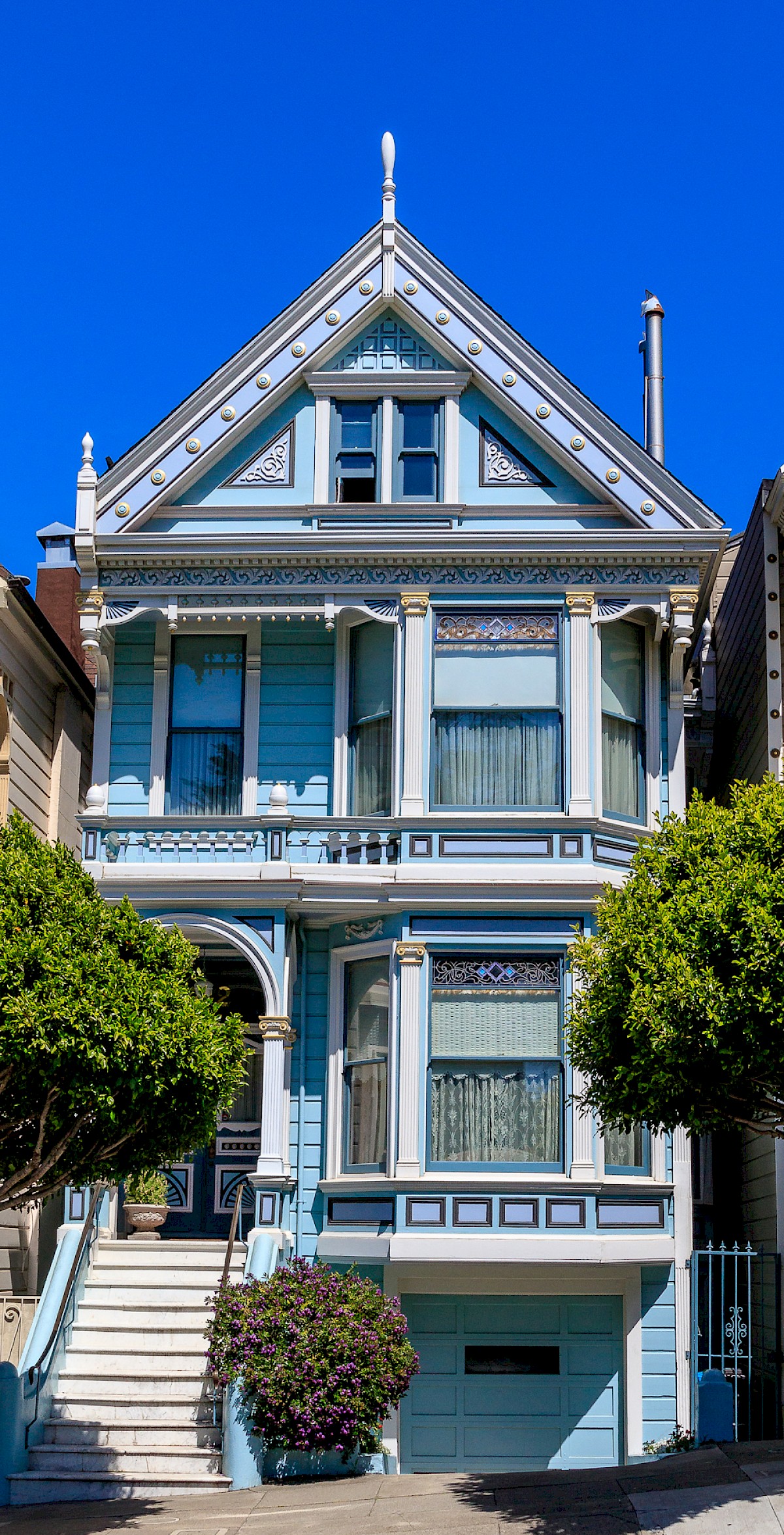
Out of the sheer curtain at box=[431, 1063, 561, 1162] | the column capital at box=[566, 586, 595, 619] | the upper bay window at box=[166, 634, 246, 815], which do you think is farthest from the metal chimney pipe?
the sheer curtain at box=[431, 1063, 561, 1162]

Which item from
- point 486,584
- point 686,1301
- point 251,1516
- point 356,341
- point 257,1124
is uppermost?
point 356,341

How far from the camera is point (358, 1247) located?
679 inches

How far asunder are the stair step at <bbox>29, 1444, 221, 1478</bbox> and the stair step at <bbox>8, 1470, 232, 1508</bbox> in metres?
0.16

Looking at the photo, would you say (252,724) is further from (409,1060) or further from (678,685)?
(678,685)

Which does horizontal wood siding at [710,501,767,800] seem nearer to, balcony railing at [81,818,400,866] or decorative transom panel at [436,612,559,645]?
decorative transom panel at [436,612,559,645]

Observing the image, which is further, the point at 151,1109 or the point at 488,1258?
the point at 488,1258

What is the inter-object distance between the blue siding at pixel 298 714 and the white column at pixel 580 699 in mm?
2695

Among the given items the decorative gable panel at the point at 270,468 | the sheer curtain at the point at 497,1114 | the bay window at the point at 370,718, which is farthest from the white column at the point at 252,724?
the sheer curtain at the point at 497,1114

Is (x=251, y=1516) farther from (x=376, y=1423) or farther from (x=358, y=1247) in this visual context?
(x=358, y=1247)

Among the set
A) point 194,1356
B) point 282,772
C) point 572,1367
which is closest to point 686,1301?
point 572,1367

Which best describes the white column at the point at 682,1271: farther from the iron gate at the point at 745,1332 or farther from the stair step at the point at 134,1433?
the stair step at the point at 134,1433

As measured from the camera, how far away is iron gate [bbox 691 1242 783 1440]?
16.9 metres

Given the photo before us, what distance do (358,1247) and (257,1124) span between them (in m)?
2.73

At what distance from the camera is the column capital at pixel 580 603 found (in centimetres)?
1869
